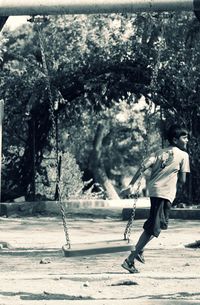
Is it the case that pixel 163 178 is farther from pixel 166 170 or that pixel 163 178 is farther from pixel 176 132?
pixel 176 132

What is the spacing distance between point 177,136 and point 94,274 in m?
1.74

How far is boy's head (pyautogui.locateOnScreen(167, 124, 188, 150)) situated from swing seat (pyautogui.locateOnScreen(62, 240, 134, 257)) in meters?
1.26

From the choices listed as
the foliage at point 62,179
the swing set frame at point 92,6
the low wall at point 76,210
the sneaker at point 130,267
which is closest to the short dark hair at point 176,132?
the swing set frame at point 92,6

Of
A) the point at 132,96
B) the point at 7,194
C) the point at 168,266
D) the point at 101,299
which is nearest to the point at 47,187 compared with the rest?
the point at 7,194

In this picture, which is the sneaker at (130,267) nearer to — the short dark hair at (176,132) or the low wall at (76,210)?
the short dark hair at (176,132)

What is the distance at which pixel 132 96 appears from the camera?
22578 millimetres

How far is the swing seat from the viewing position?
9.28 m

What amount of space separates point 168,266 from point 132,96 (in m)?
11.8

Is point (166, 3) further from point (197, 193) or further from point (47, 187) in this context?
point (47, 187)

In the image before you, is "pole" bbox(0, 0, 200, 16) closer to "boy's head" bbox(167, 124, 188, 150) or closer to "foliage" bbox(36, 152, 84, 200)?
"boy's head" bbox(167, 124, 188, 150)

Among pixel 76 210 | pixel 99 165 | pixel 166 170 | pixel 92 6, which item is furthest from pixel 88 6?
pixel 99 165

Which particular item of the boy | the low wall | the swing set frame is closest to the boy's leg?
the boy

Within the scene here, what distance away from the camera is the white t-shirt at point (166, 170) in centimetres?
1018

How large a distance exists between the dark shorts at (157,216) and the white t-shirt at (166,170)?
7 cm
